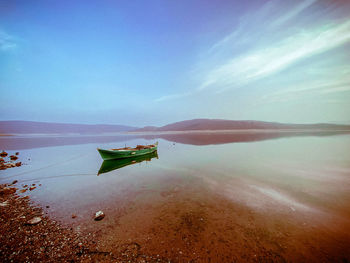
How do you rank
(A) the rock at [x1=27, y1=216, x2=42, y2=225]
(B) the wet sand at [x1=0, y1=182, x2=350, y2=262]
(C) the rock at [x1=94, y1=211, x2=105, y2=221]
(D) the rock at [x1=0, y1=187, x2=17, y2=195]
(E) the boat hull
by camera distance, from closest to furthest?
(B) the wet sand at [x1=0, y1=182, x2=350, y2=262] < (A) the rock at [x1=27, y1=216, x2=42, y2=225] < (C) the rock at [x1=94, y1=211, x2=105, y2=221] < (D) the rock at [x1=0, y1=187, x2=17, y2=195] < (E) the boat hull

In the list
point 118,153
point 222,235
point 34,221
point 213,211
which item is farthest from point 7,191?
point 222,235

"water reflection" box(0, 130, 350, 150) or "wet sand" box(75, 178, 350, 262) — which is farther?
"water reflection" box(0, 130, 350, 150)

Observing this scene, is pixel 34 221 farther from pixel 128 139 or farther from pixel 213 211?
pixel 128 139

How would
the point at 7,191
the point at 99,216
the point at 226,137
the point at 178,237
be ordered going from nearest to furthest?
the point at 178,237 → the point at 99,216 → the point at 7,191 → the point at 226,137

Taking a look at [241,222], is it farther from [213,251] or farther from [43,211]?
[43,211]

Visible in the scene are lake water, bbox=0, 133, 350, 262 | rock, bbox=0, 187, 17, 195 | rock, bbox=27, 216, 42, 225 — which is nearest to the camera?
lake water, bbox=0, 133, 350, 262

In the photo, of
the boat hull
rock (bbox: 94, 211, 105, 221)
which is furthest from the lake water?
the boat hull

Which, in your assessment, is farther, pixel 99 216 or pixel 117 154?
pixel 117 154

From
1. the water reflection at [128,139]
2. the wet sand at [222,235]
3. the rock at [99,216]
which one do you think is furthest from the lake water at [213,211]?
the water reflection at [128,139]

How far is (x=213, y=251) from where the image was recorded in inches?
192

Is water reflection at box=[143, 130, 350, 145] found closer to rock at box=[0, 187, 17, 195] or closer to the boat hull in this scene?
the boat hull

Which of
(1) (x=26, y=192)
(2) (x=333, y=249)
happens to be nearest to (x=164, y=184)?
(2) (x=333, y=249)

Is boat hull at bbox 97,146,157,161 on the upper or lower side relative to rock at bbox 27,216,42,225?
upper

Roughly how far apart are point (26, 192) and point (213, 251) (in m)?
13.8
